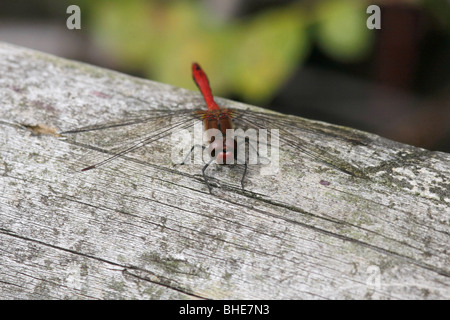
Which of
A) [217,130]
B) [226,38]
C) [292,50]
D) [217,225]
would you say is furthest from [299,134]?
[226,38]

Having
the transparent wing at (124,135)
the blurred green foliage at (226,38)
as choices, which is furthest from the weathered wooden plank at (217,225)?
the blurred green foliage at (226,38)

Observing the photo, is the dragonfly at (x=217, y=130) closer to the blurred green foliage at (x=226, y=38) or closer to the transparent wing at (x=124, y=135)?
the transparent wing at (x=124, y=135)

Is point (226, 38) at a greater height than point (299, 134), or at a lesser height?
greater

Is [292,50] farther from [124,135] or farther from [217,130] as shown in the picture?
[124,135]

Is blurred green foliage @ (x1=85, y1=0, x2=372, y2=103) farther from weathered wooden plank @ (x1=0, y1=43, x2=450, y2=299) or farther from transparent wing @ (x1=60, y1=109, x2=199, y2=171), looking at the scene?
weathered wooden plank @ (x1=0, y1=43, x2=450, y2=299)
